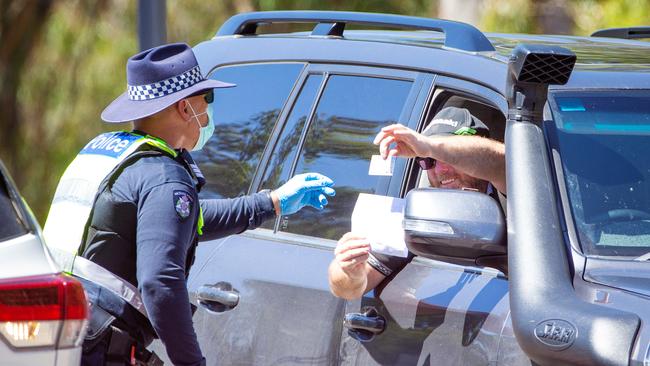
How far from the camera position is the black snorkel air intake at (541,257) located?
292 centimetres

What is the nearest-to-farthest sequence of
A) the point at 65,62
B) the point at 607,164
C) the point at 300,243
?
the point at 607,164
the point at 300,243
the point at 65,62

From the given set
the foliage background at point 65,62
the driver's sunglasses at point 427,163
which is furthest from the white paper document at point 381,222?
the foliage background at point 65,62

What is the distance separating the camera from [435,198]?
331 cm

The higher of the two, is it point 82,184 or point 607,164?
point 607,164

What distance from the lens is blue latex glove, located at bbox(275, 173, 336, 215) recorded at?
4160 millimetres

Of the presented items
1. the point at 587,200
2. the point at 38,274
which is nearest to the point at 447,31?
the point at 587,200

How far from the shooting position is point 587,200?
347 cm

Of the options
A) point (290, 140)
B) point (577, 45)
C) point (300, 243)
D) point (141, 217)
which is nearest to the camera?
point (141, 217)

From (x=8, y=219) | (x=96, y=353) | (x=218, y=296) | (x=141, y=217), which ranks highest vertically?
(x=8, y=219)

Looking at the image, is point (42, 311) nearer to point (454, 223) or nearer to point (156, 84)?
point (454, 223)

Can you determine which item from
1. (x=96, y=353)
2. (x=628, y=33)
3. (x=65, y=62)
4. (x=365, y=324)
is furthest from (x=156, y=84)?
(x=65, y=62)

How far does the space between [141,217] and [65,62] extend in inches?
421

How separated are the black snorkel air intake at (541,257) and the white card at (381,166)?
697 millimetres

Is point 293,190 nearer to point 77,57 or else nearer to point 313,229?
point 313,229
